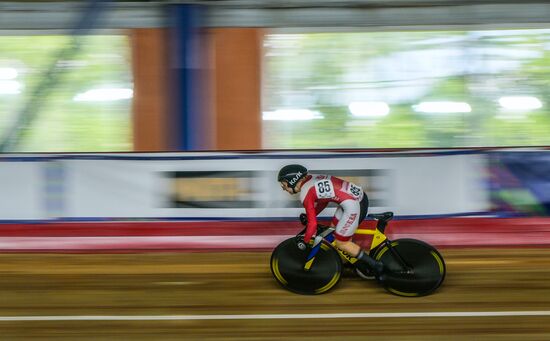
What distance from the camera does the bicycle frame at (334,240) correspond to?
685cm

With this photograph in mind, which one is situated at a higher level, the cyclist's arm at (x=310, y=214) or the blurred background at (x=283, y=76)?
the blurred background at (x=283, y=76)

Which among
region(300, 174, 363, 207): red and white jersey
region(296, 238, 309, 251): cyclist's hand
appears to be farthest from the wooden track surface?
region(300, 174, 363, 207): red and white jersey

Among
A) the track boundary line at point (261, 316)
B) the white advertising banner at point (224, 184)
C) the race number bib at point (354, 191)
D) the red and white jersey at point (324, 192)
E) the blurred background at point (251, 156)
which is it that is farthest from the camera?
the white advertising banner at point (224, 184)

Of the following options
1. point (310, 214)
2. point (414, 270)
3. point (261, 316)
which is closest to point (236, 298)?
point (261, 316)

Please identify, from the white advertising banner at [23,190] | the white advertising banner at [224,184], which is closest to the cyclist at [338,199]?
the white advertising banner at [224,184]

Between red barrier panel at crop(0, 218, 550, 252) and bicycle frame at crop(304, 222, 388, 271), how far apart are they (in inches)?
64.2

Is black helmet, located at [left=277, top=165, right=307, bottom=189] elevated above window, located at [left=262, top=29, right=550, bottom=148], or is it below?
below

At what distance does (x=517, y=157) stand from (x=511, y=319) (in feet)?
10.5

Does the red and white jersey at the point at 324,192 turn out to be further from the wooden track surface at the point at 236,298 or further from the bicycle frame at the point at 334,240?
the wooden track surface at the point at 236,298

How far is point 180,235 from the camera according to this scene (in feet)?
28.6

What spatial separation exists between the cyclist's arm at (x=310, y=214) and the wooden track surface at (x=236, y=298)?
57 cm

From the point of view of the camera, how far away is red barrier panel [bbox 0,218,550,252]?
28.6 ft

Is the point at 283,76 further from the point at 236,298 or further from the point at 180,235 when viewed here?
the point at 236,298

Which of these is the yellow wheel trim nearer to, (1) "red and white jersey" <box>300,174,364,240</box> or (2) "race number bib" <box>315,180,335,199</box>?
(1) "red and white jersey" <box>300,174,364,240</box>
